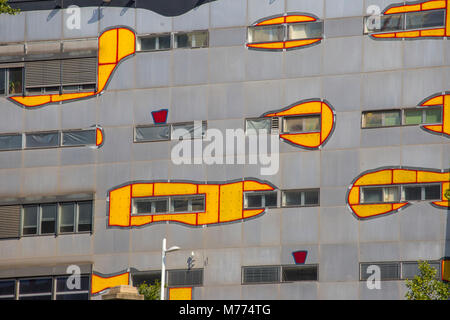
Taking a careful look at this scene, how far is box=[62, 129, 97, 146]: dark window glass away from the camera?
2058 inches

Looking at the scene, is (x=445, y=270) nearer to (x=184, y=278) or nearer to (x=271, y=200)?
(x=271, y=200)

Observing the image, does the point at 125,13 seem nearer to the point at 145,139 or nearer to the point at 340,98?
the point at 145,139

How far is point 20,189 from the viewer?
52.8 meters

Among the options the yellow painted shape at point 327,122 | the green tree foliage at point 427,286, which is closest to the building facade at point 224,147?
the yellow painted shape at point 327,122

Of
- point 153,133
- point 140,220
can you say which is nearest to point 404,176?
point 153,133

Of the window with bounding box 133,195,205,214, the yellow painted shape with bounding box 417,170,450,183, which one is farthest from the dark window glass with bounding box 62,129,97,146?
the yellow painted shape with bounding box 417,170,450,183

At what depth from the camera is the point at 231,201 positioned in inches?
1955

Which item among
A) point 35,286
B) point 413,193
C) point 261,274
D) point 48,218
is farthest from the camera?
point 48,218

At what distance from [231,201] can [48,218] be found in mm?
9926

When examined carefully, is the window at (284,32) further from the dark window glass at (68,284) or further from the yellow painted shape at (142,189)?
the dark window glass at (68,284)

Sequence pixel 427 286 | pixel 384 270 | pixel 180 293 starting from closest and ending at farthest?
pixel 427 286 → pixel 384 270 → pixel 180 293

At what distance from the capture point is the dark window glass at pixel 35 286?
5144cm
